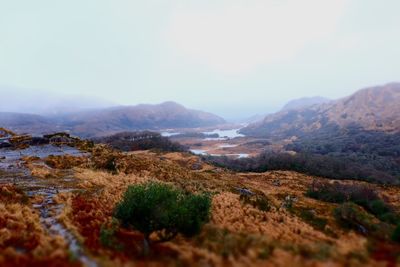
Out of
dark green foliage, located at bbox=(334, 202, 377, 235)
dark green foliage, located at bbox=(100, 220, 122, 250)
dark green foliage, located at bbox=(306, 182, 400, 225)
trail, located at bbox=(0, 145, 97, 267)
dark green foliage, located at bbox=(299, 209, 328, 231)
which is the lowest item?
dark green foliage, located at bbox=(306, 182, 400, 225)

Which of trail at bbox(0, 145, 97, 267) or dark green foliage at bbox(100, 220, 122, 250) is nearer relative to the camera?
trail at bbox(0, 145, 97, 267)

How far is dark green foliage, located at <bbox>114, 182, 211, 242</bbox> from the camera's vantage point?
69.8 ft

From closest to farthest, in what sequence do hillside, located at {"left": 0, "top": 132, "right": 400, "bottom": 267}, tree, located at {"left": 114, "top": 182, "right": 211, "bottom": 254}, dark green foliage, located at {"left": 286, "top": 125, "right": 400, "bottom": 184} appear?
hillside, located at {"left": 0, "top": 132, "right": 400, "bottom": 267} < tree, located at {"left": 114, "top": 182, "right": 211, "bottom": 254} < dark green foliage, located at {"left": 286, "top": 125, "right": 400, "bottom": 184}

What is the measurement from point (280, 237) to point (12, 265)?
1660 centimetres

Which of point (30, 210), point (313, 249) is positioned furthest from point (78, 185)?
point (313, 249)

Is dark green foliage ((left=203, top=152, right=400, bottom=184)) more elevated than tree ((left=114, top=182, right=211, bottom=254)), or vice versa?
tree ((left=114, top=182, right=211, bottom=254))

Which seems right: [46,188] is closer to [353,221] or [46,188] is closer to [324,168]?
[353,221]

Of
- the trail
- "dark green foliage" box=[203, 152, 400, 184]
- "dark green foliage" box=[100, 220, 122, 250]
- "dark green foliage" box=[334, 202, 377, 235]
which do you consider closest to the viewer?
the trail

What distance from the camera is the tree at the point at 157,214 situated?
21250 millimetres

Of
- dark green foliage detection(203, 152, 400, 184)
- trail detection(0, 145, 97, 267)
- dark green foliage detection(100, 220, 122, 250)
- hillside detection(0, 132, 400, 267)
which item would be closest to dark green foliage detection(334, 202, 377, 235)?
hillside detection(0, 132, 400, 267)

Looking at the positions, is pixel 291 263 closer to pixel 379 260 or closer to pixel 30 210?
→ pixel 379 260

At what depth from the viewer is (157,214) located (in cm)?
2131

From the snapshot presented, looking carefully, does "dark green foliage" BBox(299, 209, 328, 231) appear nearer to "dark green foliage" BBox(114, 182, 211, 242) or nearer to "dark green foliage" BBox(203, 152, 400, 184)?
"dark green foliage" BBox(114, 182, 211, 242)

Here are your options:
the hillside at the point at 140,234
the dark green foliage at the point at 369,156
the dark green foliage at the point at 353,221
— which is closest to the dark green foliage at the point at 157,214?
the hillside at the point at 140,234
